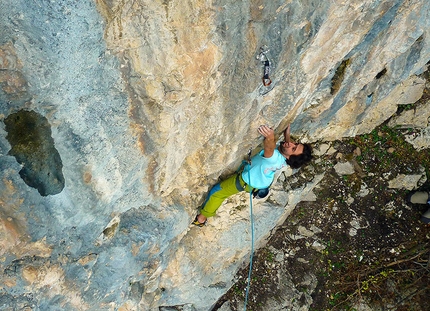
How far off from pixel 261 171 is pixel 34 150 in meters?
2.45

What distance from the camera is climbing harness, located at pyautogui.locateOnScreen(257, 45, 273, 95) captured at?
3.12 meters

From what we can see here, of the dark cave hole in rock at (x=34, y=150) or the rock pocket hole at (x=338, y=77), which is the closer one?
the dark cave hole in rock at (x=34, y=150)

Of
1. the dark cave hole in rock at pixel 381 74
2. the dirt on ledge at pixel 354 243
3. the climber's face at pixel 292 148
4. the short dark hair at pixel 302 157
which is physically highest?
the dark cave hole in rock at pixel 381 74

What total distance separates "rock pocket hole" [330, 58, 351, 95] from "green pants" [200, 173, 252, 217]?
1.51m

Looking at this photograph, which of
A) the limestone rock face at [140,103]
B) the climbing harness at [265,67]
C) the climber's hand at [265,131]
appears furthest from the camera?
the climber's hand at [265,131]

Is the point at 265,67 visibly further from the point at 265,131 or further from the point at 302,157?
the point at 302,157

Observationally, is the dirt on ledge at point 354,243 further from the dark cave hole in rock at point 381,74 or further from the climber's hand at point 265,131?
the climber's hand at point 265,131

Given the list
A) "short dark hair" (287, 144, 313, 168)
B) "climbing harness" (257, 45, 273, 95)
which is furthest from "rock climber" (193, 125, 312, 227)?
"climbing harness" (257, 45, 273, 95)

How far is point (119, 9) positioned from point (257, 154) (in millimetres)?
2454

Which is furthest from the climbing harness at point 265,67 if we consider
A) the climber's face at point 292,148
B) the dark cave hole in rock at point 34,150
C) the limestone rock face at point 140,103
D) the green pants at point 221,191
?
the dark cave hole in rock at point 34,150

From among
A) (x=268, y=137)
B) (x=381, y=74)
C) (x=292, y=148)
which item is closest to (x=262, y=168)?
(x=268, y=137)

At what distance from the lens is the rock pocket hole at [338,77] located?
171 inches

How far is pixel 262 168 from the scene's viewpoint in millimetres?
4211

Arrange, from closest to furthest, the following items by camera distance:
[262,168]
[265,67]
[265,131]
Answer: [265,67] → [265,131] → [262,168]
